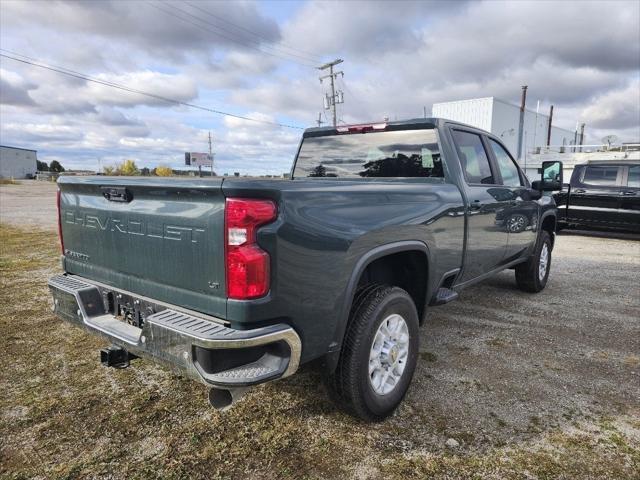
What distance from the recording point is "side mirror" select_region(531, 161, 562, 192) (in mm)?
4855

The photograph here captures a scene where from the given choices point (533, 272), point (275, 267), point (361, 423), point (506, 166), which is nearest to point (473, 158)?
point (506, 166)

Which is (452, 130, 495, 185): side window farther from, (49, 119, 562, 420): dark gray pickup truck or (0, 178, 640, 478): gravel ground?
(0, 178, 640, 478): gravel ground

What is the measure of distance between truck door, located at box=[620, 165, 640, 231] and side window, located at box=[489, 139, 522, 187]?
256 inches

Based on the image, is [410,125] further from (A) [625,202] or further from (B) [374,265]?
(A) [625,202]

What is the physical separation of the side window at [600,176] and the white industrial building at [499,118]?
63.5ft

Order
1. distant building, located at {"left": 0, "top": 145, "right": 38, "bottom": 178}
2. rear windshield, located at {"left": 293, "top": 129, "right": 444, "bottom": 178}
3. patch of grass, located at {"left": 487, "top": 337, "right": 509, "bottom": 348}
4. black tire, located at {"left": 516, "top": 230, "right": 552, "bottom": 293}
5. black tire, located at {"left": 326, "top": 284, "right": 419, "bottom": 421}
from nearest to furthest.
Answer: black tire, located at {"left": 326, "top": 284, "right": 419, "bottom": 421}, rear windshield, located at {"left": 293, "top": 129, "right": 444, "bottom": 178}, patch of grass, located at {"left": 487, "top": 337, "right": 509, "bottom": 348}, black tire, located at {"left": 516, "top": 230, "right": 552, "bottom": 293}, distant building, located at {"left": 0, "top": 145, "right": 38, "bottom": 178}

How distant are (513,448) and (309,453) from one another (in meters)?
1.14

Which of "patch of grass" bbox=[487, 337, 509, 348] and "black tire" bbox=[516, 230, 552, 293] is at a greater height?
"black tire" bbox=[516, 230, 552, 293]

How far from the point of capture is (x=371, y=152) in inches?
154

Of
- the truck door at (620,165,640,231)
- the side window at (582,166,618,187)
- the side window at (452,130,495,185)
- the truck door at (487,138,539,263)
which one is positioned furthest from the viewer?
the side window at (582,166,618,187)

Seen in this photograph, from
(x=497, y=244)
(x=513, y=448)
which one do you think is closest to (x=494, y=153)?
(x=497, y=244)

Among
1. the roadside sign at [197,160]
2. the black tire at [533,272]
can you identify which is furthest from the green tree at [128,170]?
the roadside sign at [197,160]

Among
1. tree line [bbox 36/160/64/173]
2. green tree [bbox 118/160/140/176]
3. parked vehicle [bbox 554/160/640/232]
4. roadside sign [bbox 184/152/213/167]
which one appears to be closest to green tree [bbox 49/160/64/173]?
tree line [bbox 36/160/64/173]

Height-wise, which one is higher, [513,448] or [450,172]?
[450,172]
